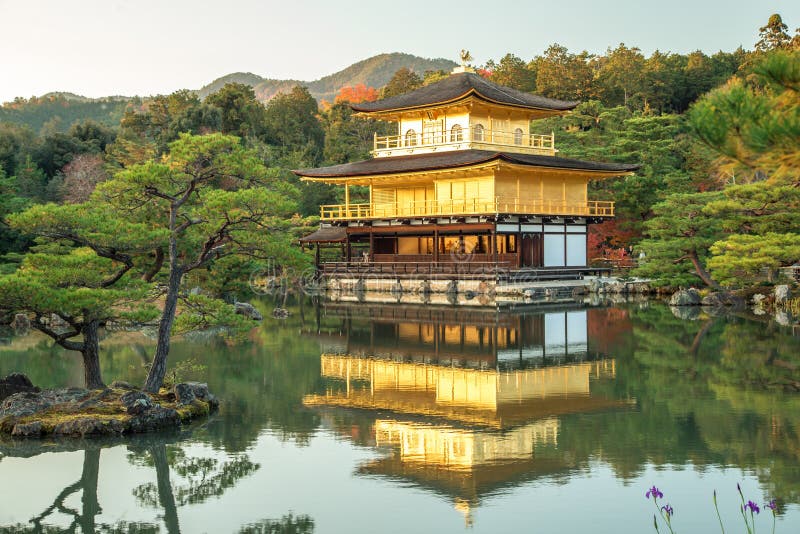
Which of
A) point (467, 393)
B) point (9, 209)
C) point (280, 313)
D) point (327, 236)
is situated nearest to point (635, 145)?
point (327, 236)

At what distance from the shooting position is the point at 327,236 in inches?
1698

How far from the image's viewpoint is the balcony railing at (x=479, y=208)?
36.1m


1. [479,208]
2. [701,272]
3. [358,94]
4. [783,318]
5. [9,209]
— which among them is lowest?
[783,318]

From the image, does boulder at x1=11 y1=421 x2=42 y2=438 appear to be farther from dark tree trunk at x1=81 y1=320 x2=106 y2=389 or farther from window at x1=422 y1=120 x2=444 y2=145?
window at x1=422 y1=120 x2=444 y2=145

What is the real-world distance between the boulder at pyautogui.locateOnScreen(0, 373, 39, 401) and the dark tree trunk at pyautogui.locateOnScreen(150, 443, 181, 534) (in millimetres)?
3702

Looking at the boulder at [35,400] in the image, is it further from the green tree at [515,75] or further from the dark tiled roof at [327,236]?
the green tree at [515,75]

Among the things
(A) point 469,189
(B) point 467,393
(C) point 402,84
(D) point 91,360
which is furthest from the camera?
(C) point 402,84

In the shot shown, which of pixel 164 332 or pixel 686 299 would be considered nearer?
pixel 164 332

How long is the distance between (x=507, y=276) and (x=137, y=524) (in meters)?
26.8

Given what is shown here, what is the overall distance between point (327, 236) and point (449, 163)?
8.77 m

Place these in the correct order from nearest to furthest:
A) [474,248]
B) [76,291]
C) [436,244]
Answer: [76,291]
[436,244]
[474,248]

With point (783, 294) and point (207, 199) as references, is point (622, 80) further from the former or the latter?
point (207, 199)

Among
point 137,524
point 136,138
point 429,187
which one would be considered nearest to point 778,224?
point 429,187

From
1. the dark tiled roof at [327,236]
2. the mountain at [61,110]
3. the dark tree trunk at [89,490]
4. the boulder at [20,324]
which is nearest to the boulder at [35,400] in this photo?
the dark tree trunk at [89,490]
